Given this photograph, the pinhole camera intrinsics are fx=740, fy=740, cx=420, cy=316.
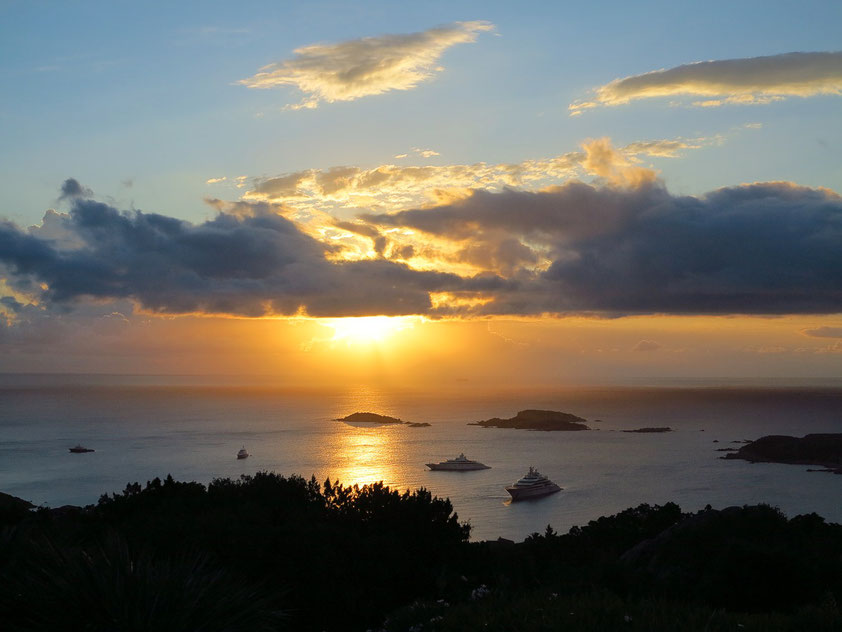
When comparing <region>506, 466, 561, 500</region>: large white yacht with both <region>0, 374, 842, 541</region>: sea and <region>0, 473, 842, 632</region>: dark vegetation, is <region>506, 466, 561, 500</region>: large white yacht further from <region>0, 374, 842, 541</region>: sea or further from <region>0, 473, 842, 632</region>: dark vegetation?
<region>0, 473, 842, 632</region>: dark vegetation

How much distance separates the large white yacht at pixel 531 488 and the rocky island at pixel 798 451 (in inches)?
1876

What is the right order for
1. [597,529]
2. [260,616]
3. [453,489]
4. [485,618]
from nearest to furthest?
1. [260,616]
2. [485,618]
3. [597,529]
4. [453,489]

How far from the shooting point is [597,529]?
102ft

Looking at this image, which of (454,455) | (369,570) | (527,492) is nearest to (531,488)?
(527,492)

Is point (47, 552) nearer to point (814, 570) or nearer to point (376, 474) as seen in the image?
point (814, 570)

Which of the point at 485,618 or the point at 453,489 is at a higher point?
the point at 485,618

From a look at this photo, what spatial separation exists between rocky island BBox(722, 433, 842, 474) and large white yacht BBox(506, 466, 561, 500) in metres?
47.6

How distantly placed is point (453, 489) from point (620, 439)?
7171 centimetres

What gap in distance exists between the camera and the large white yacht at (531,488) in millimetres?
85500

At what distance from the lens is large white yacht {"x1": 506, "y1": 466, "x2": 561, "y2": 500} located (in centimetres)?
8550

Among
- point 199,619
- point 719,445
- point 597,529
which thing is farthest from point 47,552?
point 719,445

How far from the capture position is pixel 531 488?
86188 millimetres

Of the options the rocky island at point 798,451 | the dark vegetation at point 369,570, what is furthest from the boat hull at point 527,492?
the dark vegetation at point 369,570

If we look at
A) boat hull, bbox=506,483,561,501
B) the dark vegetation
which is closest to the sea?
boat hull, bbox=506,483,561,501
